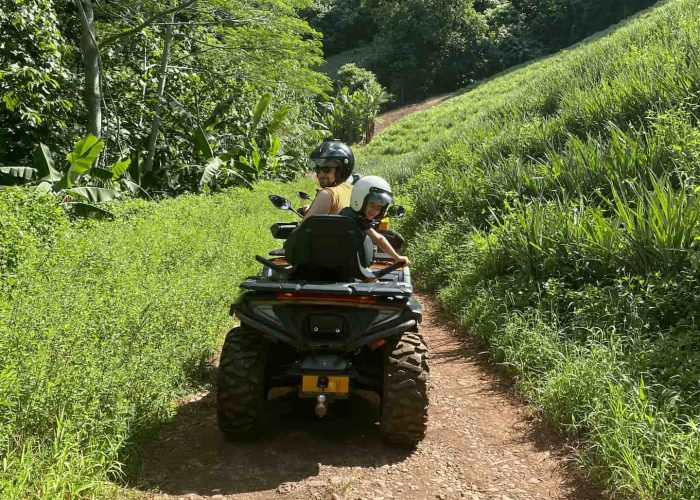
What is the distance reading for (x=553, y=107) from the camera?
37.8ft

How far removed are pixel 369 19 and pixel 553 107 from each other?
48221 mm

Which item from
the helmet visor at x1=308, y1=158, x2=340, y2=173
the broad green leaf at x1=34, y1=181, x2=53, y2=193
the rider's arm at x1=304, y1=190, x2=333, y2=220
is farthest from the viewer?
the broad green leaf at x1=34, y1=181, x2=53, y2=193

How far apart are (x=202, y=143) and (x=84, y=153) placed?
552cm

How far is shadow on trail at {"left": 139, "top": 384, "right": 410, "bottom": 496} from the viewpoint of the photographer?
11.3 ft

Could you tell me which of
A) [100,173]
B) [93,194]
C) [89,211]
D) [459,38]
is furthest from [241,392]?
[459,38]

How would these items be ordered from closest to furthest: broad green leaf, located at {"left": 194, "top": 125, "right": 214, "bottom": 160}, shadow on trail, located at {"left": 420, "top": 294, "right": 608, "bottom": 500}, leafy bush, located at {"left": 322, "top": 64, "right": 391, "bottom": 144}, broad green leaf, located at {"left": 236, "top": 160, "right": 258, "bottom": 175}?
shadow on trail, located at {"left": 420, "top": 294, "right": 608, "bottom": 500} → broad green leaf, located at {"left": 194, "top": 125, "right": 214, "bottom": 160} → broad green leaf, located at {"left": 236, "top": 160, "right": 258, "bottom": 175} → leafy bush, located at {"left": 322, "top": 64, "right": 391, "bottom": 144}

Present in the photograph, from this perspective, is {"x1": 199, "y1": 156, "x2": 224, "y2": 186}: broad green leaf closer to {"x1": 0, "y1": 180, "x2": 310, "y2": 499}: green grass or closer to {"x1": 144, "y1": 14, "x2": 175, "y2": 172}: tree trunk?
{"x1": 144, "y1": 14, "x2": 175, "y2": 172}: tree trunk

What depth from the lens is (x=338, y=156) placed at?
15.5ft

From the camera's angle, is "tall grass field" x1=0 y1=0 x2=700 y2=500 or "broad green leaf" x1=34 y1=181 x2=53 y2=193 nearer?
"tall grass field" x1=0 y1=0 x2=700 y2=500

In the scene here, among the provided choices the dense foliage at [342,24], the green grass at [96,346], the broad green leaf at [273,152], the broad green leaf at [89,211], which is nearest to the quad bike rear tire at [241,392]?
the green grass at [96,346]

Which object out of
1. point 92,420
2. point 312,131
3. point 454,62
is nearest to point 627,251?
point 92,420

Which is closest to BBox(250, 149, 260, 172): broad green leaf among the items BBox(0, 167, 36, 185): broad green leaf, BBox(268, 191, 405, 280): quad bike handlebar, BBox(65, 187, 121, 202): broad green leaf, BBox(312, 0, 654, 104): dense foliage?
BBox(65, 187, 121, 202): broad green leaf

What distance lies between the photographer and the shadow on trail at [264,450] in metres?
3.44

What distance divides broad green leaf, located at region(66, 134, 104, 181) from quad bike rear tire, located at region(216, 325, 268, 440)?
6.72 m
